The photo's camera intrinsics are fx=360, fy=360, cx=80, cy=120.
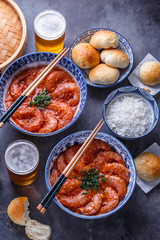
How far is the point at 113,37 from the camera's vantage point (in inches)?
153

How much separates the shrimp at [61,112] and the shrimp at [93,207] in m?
0.79

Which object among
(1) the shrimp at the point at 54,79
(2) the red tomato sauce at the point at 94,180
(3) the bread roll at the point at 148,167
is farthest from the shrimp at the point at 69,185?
(1) the shrimp at the point at 54,79

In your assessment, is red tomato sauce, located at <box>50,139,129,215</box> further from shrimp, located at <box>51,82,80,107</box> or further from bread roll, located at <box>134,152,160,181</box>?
shrimp, located at <box>51,82,80,107</box>

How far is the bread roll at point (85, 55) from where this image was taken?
3.84 meters

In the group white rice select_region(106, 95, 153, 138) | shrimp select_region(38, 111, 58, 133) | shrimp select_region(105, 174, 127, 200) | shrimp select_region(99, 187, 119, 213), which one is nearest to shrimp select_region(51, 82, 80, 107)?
shrimp select_region(38, 111, 58, 133)

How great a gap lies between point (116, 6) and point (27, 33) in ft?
3.57

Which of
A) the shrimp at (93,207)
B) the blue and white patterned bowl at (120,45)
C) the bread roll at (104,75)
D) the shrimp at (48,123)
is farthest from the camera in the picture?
the blue and white patterned bowl at (120,45)

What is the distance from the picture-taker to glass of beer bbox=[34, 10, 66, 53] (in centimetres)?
371

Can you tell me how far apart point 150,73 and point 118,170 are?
1.12m

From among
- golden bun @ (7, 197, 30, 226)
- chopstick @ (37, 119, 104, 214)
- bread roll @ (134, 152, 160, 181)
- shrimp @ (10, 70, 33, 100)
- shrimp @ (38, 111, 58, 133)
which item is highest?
shrimp @ (10, 70, 33, 100)

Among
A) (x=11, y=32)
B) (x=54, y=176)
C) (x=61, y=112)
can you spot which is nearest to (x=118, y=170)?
(x=54, y=176)

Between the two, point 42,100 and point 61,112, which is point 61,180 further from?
point 42,100

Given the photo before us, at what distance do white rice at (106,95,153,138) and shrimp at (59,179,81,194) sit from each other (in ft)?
2.32

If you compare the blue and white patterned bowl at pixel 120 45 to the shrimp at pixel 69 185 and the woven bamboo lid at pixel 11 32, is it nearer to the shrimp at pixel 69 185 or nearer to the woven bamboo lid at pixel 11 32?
the woven bamboo lid at pixel 11 32
